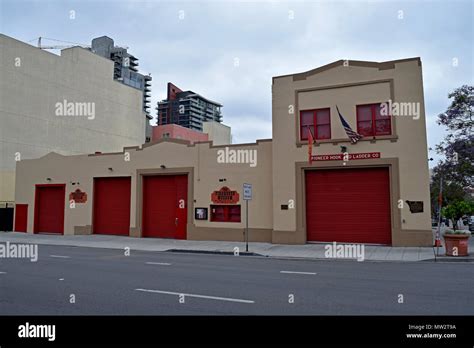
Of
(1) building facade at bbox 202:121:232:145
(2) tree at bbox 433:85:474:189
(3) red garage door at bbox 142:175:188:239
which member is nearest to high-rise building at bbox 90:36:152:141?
(1) building facade at bbox 202:121:232:145

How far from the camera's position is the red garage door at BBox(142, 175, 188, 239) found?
Result: 2294cm

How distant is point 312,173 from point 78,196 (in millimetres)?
16027

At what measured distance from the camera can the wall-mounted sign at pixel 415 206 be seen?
17453 millimetres

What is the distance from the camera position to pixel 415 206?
57.5 feet

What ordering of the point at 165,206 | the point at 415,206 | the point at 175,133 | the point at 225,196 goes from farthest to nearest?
the point at 175,133 < the point at 165,206 < the point at 225,196 < the point at 415,206

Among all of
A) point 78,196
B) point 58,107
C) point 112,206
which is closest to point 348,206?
point 112,206

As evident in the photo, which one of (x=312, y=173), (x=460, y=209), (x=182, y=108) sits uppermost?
(x=182, y=108)

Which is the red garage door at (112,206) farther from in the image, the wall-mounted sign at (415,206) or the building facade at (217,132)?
the building facade at (217,132)

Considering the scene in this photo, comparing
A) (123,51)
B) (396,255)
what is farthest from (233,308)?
(123,51)

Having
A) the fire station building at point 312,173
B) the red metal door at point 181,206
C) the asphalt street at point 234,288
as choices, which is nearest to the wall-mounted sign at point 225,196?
the fire station building at point 312,173

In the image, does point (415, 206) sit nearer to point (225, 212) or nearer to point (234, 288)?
point (225, 212)

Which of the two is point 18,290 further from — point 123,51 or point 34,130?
point 123,51
